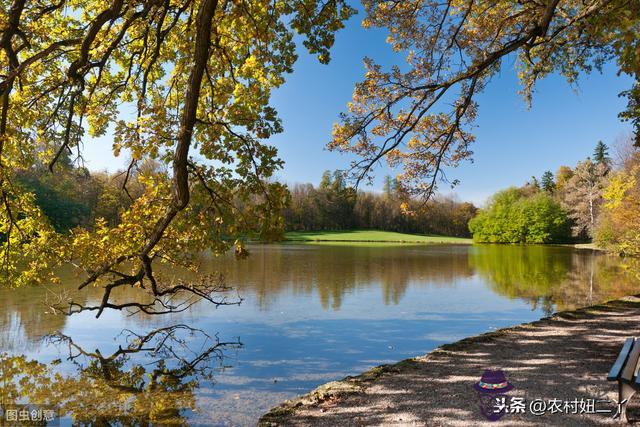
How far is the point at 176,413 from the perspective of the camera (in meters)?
5.01

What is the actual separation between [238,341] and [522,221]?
183 ft

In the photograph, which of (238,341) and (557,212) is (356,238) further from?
(238,341)

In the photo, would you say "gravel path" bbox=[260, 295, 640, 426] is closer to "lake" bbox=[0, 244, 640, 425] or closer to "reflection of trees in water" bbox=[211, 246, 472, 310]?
"lake" bbox=[0, 244, 640, 425]

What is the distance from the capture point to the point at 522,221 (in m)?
55.7

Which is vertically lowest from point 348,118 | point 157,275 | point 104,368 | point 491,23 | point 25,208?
point 104,368

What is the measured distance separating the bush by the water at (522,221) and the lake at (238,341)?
4250 cm

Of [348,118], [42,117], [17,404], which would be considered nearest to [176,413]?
[17,404]

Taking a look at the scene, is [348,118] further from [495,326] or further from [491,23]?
[495,326]

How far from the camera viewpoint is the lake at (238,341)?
5.45 m

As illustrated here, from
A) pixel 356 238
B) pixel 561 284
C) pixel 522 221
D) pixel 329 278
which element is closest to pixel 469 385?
pixel 329 278

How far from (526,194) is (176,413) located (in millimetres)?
73101

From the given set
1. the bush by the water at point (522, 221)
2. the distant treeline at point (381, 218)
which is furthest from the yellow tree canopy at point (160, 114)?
the distant treeline at point (381, 218)

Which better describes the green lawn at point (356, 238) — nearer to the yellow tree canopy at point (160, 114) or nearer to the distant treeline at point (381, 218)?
the distant treeline at point (381, 218)

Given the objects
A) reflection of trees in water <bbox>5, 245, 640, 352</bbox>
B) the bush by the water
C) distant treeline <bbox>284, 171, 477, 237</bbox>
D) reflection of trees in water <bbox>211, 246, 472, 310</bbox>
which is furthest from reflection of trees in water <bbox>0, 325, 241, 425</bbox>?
distant treeline <bbox>284, 171, 477, 237</bbox>
